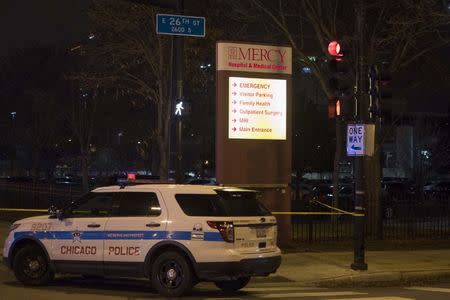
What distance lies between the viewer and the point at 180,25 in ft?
51.5

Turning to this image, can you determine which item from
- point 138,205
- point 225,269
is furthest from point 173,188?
point 225,269

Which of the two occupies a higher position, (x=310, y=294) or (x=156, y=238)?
(x=156, y=238)

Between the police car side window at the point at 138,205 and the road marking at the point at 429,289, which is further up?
the police car side window at the point at 138,205

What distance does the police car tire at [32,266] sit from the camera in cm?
1167

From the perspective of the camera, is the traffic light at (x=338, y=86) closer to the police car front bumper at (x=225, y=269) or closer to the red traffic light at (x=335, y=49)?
the red traffic light at (x=335, y=49)

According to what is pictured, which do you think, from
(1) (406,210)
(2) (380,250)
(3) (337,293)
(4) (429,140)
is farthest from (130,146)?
(3) (337,293)

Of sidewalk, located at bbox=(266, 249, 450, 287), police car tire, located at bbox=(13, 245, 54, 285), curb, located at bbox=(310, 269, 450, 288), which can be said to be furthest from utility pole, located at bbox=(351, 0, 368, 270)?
police car tire, located at bbox=(13, 245, 54, 285)

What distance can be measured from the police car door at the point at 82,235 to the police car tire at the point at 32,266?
1.04 feet

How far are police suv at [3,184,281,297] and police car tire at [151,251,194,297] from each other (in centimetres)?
2

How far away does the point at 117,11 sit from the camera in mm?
25719

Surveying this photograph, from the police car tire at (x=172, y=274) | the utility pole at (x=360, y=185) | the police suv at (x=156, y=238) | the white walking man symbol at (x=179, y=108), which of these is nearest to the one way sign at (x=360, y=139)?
the utility pole at (x=360, y=185)

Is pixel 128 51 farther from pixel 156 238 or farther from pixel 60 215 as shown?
pixel 156 238

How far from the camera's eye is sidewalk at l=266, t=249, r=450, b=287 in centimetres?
1320

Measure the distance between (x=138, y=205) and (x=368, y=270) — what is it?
5345 millimetres
